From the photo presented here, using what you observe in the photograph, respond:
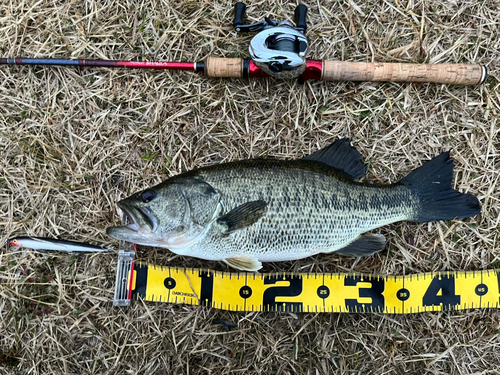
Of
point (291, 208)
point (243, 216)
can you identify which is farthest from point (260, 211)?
point (291, 208)

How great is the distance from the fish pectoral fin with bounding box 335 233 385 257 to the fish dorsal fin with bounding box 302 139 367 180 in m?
0.51

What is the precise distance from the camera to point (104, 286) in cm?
283

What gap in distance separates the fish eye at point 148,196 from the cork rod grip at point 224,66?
48.2 inches

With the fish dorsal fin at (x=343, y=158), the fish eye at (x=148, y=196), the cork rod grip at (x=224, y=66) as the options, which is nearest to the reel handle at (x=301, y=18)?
the cork rod grip at (x=224, y=66)

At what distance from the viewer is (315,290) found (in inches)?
108

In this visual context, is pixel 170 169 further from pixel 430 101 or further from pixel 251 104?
pixel 430 101

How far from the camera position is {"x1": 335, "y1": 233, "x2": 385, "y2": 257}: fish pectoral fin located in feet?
8.44

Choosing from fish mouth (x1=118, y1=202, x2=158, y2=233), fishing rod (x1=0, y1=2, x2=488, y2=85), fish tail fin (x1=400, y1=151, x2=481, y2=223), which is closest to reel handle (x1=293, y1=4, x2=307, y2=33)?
fishing rod (x1=0, y1=2, x2=488, y2=85)

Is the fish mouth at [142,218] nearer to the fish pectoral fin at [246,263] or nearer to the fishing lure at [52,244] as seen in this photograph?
the fish pectoral fin at [246,263]

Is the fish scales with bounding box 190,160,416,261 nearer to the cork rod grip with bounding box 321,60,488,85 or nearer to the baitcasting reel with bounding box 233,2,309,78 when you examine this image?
the baitcasting reel with bounding box 233,2,309,78

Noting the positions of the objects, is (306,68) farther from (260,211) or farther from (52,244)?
(52,244)

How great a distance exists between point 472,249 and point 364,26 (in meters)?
2.26

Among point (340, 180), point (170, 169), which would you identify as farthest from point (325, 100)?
point (170, 169)

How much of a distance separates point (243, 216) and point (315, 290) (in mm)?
1040
